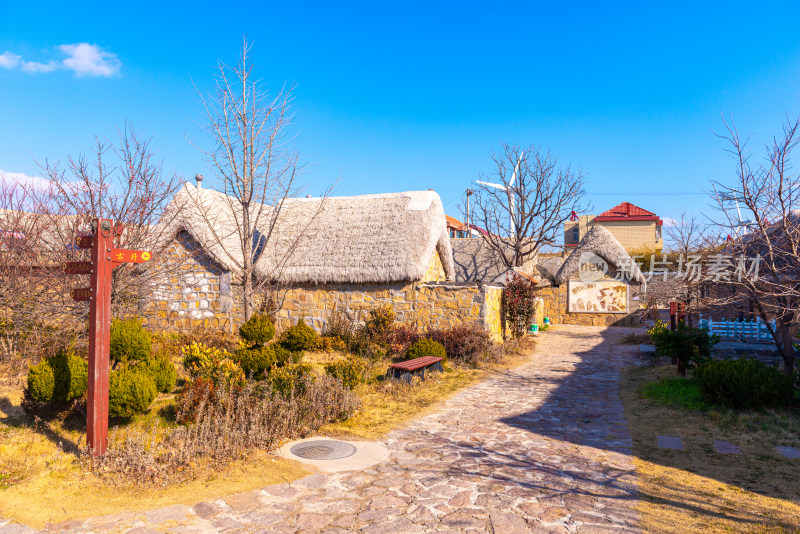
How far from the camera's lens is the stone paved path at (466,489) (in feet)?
13.6

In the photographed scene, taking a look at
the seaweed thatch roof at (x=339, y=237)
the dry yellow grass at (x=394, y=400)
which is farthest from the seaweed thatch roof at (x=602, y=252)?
the dry yellow grass at (x=394, y=400)

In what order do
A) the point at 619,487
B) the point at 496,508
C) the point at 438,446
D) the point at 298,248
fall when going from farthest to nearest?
the point at 298,248 < the point at 438,446 < the point at 619,487 < the point at 496,508

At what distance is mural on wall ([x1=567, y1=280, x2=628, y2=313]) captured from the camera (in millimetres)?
23547

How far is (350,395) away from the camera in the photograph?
7.68 m

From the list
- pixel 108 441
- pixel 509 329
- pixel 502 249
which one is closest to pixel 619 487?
pixel 108 441

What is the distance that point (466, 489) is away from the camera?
4926mm

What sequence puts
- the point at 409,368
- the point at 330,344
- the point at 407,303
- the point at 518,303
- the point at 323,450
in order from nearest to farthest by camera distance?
the point at 323,450, the point at 409,368, the point at 330,344, the point at 407,303, the point at 518,303

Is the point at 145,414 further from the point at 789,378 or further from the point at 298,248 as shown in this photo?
the point at 789,378

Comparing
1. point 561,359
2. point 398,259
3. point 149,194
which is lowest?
point 561,359

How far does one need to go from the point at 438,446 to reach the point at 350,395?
1862 mm

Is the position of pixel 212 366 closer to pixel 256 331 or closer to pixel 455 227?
pixel 256 331

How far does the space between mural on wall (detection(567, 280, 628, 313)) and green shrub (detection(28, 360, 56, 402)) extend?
21970mm

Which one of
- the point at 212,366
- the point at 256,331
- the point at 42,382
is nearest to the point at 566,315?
the point at 256,331

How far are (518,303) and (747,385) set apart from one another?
27.3ft
